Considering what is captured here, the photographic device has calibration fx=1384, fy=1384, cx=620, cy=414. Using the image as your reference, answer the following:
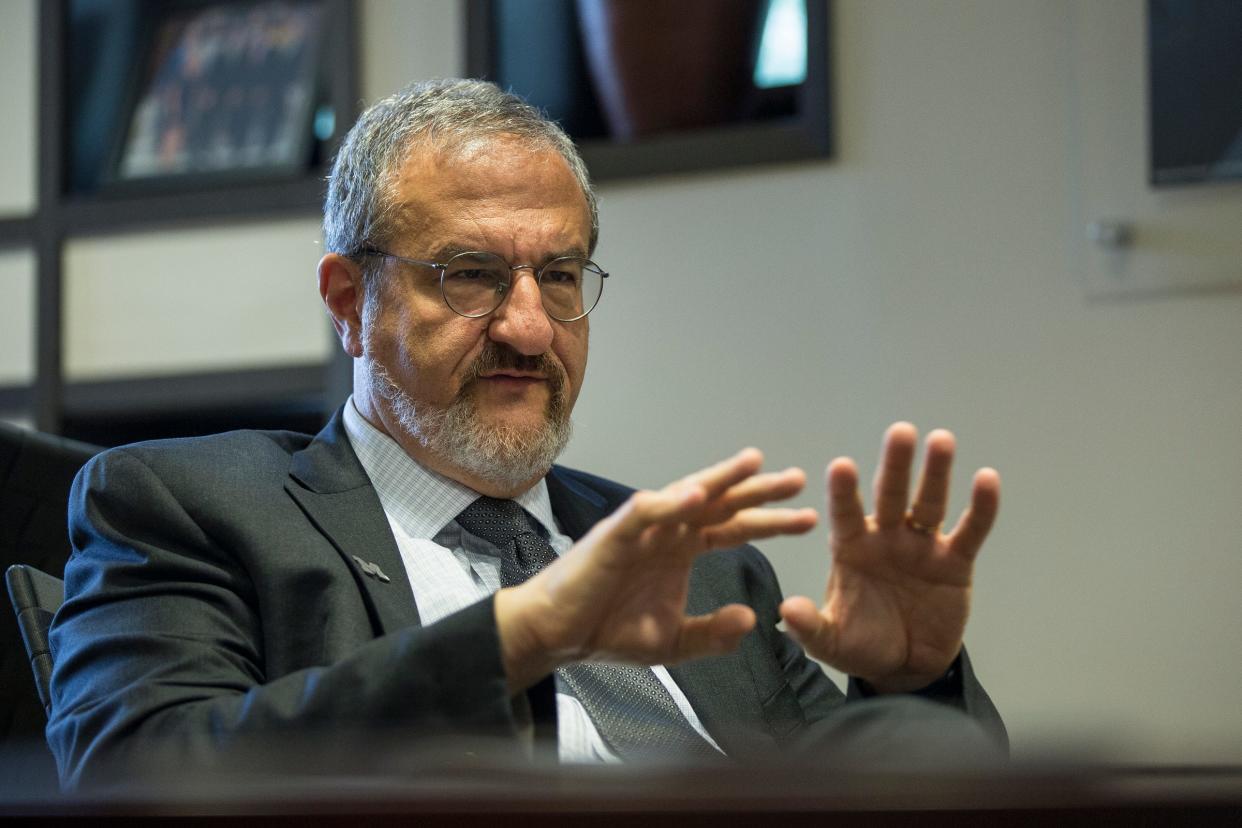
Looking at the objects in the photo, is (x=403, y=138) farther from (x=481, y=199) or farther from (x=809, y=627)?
(x=809, y=627)

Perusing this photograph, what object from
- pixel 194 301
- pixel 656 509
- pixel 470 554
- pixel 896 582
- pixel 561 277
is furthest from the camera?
pixel 194 301

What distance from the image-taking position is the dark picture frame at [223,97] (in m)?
2.79

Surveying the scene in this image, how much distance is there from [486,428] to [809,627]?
501mm

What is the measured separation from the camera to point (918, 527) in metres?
1.24

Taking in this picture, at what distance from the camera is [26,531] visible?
1.57 meters

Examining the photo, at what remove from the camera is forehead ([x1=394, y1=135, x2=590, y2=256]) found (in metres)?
1.58

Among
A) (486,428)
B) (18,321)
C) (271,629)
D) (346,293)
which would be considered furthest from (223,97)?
(271,629)

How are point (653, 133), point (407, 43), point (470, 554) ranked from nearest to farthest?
point (470, 554)
point (653, 133)
point (407, 43)

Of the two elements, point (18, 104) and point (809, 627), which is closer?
point (809, 627)

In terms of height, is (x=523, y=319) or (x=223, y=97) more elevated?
(x=223, y=97)

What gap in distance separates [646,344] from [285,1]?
1098 millimetres

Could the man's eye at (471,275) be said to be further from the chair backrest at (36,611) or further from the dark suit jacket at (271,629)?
the chair backrest at (36,611)

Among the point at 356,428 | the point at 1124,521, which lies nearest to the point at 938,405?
the point at 1124,521

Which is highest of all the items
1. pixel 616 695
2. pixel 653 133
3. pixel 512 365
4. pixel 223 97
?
pixel 223 97
